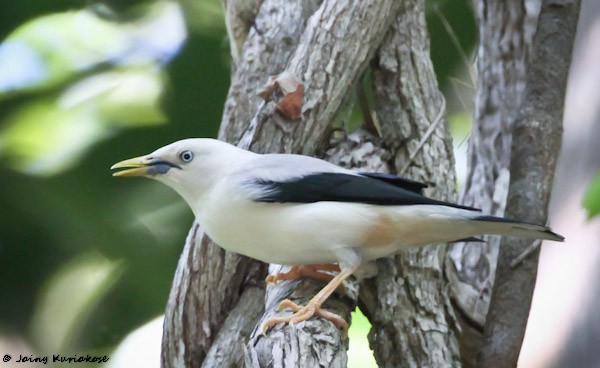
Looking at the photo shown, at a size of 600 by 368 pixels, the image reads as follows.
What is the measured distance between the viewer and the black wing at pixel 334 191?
7.27 ft

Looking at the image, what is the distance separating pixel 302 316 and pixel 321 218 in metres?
0.25

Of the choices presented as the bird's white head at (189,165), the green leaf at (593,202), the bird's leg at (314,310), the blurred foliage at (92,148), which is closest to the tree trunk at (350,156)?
the bird's leg at (314,310)

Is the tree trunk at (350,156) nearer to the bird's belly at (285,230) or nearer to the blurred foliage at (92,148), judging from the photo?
the bird's belly at (285,230)

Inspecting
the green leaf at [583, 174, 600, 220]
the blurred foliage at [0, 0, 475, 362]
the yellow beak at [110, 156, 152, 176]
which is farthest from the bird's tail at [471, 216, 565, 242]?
the blurred foliage at [0, 0, 475, 362]

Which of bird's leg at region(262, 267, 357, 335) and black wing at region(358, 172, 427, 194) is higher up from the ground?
black wing at region(358, 172, 427, 194)

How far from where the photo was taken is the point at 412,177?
2.65m

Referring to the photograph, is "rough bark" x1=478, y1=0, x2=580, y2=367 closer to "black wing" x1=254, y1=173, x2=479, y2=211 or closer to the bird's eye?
"black wing" x1=254, y1=173, x2=479, y2=211

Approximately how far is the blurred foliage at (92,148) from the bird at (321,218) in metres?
1.68

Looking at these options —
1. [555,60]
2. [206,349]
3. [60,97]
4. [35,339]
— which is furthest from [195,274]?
[60,97]

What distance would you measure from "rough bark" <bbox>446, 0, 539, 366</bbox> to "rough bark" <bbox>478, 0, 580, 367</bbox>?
0.35 meters

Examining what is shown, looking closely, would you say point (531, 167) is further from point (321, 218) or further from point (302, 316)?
point (302, 316)

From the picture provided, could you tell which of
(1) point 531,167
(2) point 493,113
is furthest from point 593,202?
(2) point 493,113

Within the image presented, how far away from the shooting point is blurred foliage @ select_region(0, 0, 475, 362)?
396 cm

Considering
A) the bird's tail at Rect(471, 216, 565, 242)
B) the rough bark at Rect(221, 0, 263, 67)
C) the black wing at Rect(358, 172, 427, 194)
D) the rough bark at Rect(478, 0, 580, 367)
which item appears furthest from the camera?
the rough bark at Rect(221, 0, 263, 67)
